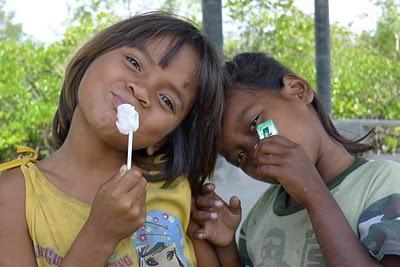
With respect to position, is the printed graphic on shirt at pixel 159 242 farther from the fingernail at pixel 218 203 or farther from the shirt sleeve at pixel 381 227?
the shirt sleeve at pixel 381 227

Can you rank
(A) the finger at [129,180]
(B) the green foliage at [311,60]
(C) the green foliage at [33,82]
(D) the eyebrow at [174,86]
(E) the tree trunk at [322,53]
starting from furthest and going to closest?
(B) the green foliage at [311,60] → (C) the green foliage at [33,82] → (E) the tree trunk at [322,53] → (D) the eyebrow at [174,86] → (A) the finger at [129,180]

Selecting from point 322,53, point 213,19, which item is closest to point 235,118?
point 213,19

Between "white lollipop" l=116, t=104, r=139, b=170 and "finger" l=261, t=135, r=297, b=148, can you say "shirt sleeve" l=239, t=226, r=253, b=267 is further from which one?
"white lollipop" l=116, t=104, r=139, b=170

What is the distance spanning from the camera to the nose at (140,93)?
4.49 feet

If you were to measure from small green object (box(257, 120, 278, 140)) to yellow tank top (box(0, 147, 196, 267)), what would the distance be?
0.20 meters

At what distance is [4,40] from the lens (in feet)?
19.7

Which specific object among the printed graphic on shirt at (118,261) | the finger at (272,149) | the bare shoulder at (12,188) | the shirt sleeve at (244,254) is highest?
the finger at (272,149)

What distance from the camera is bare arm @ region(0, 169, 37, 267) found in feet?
4.37

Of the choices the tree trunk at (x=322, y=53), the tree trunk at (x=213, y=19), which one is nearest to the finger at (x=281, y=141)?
the tree trunk at (x=213, y=19)

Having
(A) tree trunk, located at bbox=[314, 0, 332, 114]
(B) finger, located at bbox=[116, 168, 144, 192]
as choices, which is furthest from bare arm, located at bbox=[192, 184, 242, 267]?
(A) tree trunk, located at bbox=[314, 0, 332, 114]

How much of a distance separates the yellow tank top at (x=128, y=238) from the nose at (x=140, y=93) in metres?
0.23

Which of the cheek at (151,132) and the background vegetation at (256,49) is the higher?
the background vegetation at (256,49)

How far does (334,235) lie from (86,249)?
467mm

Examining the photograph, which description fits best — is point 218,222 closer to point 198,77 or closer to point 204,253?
point 204,253
